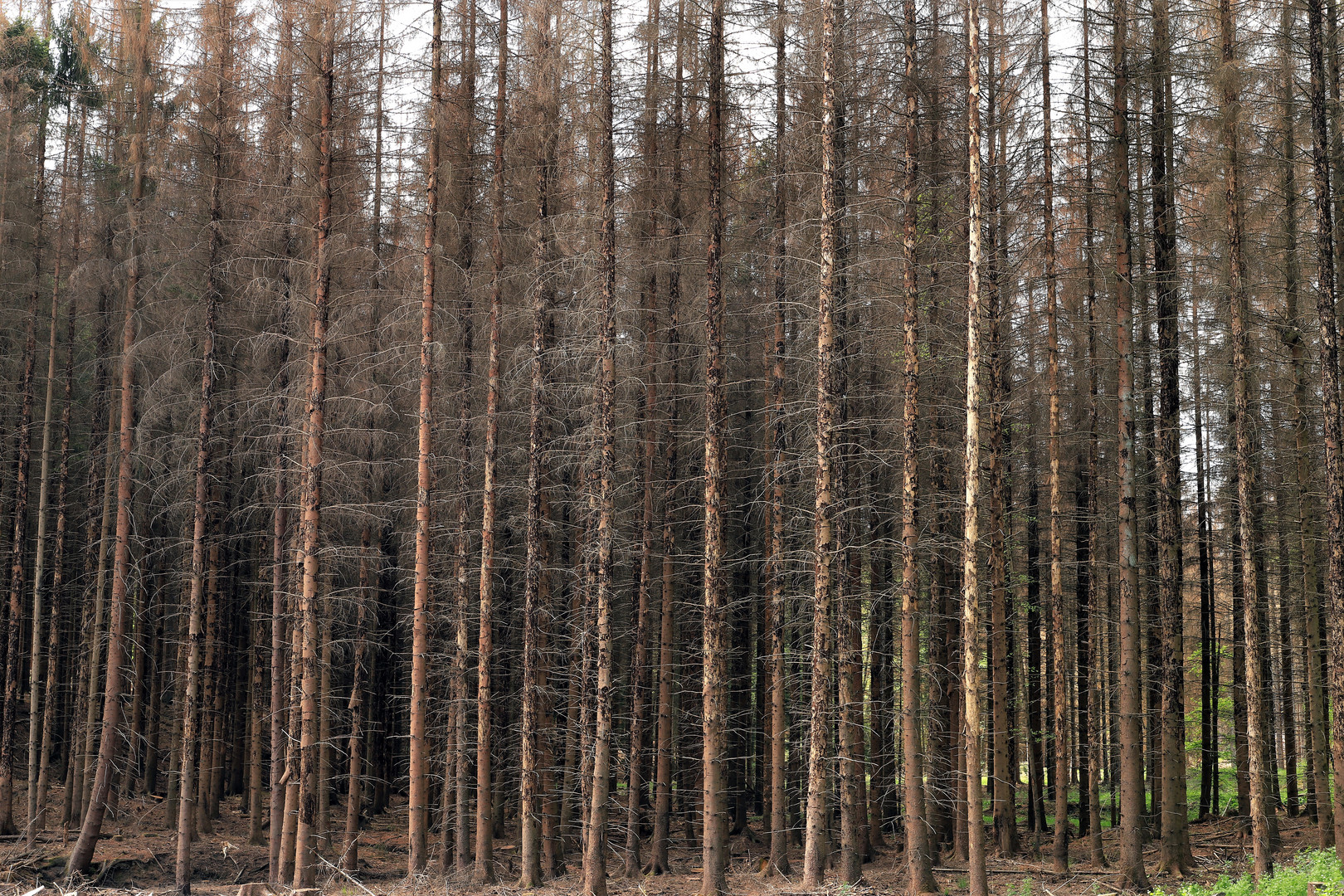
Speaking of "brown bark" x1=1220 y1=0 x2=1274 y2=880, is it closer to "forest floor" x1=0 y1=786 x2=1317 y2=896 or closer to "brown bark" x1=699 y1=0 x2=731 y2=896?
"forest floor" x1=0 y1=786 x2=1317 y2=896

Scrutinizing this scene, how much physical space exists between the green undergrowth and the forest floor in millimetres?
1368

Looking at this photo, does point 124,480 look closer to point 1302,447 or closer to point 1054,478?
point 1054,478

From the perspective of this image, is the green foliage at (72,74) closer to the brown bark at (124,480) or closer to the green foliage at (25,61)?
the green foliage at (25,61)

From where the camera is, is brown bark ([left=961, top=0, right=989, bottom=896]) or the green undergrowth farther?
brown bark ([left=961, top=0, right=989, bottom=896])

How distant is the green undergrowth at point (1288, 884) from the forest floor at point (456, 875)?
137 cm

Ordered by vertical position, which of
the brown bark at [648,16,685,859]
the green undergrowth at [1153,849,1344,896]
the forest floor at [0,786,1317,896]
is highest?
the brown bark at [648,16,685,859]

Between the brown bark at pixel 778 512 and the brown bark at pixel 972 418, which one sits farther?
the brown bark at pixel 778 512

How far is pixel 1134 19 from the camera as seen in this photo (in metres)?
14.1

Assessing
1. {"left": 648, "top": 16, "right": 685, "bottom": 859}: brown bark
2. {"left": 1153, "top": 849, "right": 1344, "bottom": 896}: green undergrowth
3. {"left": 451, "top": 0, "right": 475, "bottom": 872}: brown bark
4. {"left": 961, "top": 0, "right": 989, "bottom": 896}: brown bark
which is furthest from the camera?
{"left": 648, "top": 16, "right": 685, "bottom": 859}: brown bark

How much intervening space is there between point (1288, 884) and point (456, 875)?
38.5 ft

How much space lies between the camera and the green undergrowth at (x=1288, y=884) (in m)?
10.6

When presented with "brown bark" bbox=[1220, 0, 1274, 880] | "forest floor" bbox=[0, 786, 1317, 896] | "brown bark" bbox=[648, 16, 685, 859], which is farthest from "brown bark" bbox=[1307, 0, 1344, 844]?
"brown bark" bbox=[648, 16, 685, 859]

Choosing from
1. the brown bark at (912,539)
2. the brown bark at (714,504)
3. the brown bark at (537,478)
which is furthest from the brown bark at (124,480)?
the brown bark at (912,539)

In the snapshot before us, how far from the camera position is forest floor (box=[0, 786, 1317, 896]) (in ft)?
46.2
